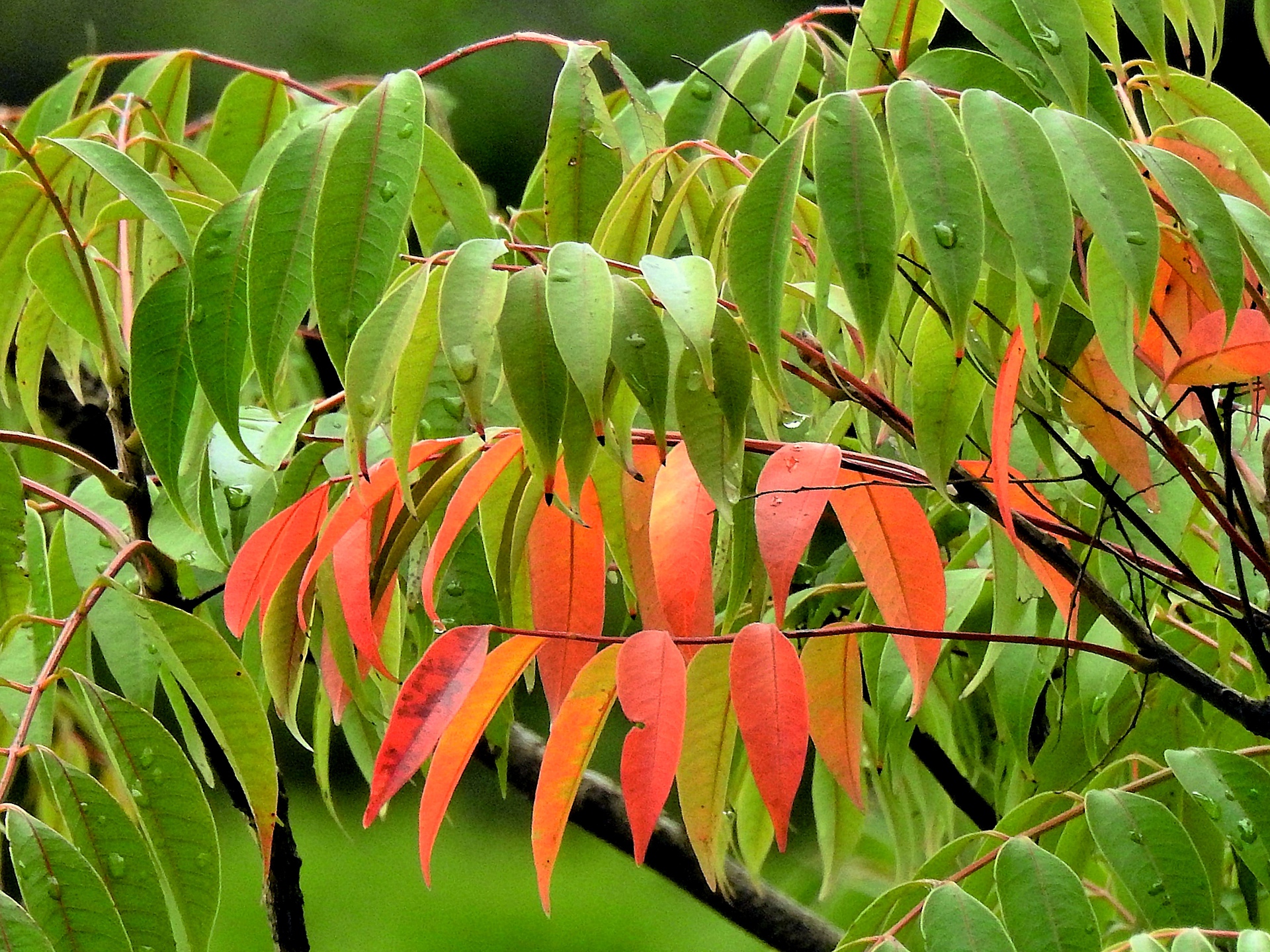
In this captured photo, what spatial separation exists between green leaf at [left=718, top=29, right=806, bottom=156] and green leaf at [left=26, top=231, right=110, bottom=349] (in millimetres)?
270

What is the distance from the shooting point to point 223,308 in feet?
1.41

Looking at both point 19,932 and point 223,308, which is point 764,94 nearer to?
point 223,308

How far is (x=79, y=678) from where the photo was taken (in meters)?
0.42

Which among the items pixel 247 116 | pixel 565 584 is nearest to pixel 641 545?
pixel 565 584

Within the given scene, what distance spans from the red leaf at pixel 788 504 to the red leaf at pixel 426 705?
0.29ft

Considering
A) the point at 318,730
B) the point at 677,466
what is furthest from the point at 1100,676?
the point at 318,730

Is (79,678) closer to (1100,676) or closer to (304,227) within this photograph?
(304,227)

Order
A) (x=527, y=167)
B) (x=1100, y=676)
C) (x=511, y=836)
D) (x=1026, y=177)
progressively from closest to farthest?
1. (x=1026, y=177)
2. (x=1100, y=676)
3. (x=527, y=167)
4. (x=511, y=836)

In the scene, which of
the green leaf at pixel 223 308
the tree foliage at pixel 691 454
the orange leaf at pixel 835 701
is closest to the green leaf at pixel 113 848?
the tree foliage at pixel 691 454

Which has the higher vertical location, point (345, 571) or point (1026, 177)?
point (1026, 177)

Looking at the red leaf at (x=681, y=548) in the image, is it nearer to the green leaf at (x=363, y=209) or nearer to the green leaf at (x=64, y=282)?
the green leaf at (x=363, y=209)

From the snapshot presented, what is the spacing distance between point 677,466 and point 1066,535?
0.45ft

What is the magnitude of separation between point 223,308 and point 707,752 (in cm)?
22

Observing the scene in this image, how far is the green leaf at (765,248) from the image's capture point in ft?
1.21
